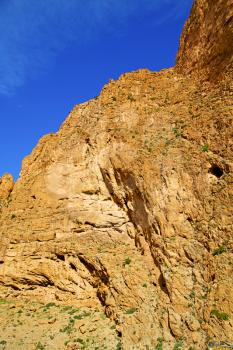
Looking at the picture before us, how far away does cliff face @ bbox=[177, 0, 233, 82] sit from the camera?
83.0 feet

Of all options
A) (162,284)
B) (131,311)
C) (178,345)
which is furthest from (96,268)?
(178,345)

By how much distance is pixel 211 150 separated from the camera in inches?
896

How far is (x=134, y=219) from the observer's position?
979 inches

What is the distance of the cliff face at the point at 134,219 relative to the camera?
Answer: 63.7 ft

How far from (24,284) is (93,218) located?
7.01m

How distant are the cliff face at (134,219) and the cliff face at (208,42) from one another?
65 centimetres

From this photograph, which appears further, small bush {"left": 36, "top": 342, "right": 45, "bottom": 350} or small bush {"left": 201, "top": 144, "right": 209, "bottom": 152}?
small bush {"left": 201, "top": 144, "right": 209, "bottom": 152}

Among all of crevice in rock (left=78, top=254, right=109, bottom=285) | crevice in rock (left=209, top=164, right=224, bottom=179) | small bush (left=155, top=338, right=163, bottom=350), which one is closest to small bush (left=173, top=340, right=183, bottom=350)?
small bush (left=155, top=338, right=163, bottom=350)

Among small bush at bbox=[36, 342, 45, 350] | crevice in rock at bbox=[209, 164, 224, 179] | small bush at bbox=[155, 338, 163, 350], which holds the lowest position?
small bush at bbox=[155, 338, 163, 350]

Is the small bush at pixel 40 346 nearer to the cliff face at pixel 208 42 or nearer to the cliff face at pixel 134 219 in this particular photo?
the cliff face at pixel 134 219

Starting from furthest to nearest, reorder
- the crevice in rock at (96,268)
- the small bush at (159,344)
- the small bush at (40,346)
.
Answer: the crevice in rock at (96,268)
the small bush at (40,346)
the small bush at (159,344)

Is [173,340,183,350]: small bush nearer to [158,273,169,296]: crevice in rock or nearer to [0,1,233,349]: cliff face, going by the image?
[0,1,233,349]: cliff face

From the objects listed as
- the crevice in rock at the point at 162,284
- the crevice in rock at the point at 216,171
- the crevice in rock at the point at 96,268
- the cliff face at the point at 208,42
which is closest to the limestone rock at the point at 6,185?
the crevice in rock at the point at 96,268

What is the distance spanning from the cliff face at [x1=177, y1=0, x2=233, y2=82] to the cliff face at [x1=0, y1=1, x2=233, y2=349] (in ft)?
2.14
